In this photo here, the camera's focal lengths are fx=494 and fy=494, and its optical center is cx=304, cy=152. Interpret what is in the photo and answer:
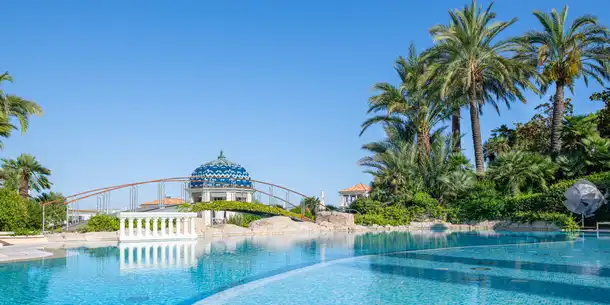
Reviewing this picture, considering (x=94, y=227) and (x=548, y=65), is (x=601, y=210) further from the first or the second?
(x=94, y=227)

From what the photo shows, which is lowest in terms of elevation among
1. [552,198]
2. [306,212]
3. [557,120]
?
[306,212]

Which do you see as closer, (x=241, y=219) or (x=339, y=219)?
(x=339, y=219)

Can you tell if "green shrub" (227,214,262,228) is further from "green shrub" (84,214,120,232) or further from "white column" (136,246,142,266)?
"white column" (136,246,142,266)

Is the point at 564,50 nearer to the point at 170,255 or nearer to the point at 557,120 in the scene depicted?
the point at 557,120

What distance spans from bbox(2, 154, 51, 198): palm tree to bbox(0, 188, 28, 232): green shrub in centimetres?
1034

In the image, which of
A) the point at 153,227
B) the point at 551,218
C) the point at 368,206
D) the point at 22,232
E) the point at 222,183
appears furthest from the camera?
the point at 222,183

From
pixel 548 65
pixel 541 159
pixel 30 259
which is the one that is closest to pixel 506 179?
pixel 541 159

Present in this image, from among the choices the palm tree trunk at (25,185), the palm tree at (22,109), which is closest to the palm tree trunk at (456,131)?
the palm tree at (22,109)

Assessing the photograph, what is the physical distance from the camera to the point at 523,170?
25.2 meters

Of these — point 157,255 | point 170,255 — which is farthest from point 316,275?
point 157,255

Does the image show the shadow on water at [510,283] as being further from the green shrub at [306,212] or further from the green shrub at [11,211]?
the green shrub at [306,212]

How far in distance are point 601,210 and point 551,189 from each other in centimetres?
249

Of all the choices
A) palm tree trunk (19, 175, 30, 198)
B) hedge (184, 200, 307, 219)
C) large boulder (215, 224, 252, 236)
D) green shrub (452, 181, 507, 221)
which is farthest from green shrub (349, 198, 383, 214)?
palm tree trunk (19, 175, 30, 198)

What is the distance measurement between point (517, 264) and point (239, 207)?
16838mm
